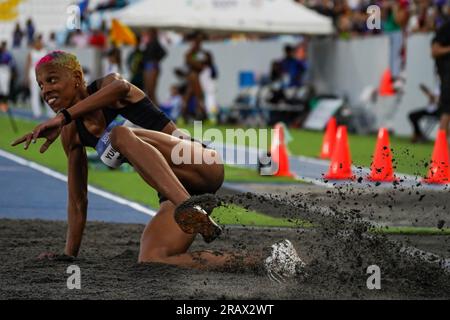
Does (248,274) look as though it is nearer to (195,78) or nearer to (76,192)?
(76,192)

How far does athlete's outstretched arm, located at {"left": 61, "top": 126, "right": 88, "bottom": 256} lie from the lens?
761 cm

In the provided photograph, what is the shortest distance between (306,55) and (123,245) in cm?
2096

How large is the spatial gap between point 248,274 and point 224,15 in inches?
831

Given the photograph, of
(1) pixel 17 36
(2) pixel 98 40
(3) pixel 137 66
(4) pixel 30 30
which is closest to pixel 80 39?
(4) pixel 30 30

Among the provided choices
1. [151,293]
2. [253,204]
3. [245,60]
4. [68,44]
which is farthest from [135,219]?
[68,44]

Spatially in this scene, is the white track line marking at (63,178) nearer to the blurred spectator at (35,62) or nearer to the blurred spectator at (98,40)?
the blurred spectator at (35,62)

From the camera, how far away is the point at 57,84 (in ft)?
23.6

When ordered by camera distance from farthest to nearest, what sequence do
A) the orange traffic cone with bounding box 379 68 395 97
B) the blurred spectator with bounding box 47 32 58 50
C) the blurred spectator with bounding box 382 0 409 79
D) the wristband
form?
the blurred spectator with bounding box 47 32 58 50 < the blurred spectator with bounding box 382 0 409 79 < the orange traffic cone with bounding box 379 68 395 97 < the wristband

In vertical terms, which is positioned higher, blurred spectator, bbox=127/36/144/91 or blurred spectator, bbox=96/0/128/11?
blurred spectator, bbox=96/0/128/11

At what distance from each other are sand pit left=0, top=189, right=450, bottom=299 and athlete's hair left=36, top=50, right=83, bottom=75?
123cm

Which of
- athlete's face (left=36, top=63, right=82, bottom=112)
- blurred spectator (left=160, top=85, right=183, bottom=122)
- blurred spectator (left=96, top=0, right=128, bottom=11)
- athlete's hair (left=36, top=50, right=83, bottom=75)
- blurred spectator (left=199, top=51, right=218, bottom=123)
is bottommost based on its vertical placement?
blurred spectator (left=160, top=85, right=183, bottom=122)

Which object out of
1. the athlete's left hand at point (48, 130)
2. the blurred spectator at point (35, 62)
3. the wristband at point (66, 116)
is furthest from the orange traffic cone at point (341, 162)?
the blurred spectator at point (35, 62)

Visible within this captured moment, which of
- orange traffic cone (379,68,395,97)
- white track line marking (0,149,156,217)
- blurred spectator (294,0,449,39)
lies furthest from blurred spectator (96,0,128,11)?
white track line marking (0,149,156,217)

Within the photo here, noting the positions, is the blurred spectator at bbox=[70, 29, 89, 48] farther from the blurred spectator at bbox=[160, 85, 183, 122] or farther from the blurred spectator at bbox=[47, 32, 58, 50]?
the blurred spectator at bbox=[160, 85, 183, 122]
